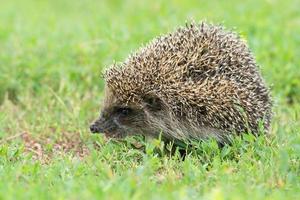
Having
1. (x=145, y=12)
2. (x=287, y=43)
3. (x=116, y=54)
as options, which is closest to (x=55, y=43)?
(x=116, y=54)

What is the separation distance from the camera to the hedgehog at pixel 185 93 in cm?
755

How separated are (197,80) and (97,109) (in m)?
2.01

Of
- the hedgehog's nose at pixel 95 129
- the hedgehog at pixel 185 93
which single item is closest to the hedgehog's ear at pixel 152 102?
the hedgehog at pixel 185 93

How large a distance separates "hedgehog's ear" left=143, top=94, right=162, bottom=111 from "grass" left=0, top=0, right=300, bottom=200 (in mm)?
385

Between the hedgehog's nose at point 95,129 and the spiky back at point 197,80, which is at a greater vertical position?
the spiky back at point 197,80

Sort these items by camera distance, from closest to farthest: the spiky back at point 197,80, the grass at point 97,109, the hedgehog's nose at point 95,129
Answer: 1. the grass at point 97,109
2. the spiky back at point 197,80
3. the hedgehog's nose at point 95,129

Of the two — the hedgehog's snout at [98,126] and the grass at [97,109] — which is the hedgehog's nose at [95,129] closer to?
the hedgehog's snout at [98,126]

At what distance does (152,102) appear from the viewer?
7.65 meters

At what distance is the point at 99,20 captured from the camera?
41.1ft

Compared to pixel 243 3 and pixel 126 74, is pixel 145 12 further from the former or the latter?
pixel 126 74

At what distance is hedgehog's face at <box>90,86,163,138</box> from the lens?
304 inches

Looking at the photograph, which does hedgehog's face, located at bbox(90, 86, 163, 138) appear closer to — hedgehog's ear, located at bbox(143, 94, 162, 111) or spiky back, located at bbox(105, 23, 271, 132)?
hedgehog's ear, located at bbox(143, 94, 162, 111)

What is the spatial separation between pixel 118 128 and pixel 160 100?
0.56 m

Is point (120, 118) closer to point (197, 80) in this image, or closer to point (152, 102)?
point (152, 102)
